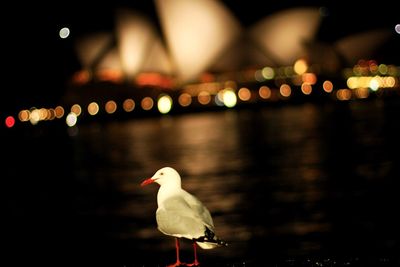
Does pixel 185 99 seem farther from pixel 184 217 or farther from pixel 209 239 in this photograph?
pixel 209 239

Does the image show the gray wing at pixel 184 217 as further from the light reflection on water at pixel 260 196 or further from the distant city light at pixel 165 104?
the distant city light at pixel 165 104

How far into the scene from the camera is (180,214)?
18.4 feet

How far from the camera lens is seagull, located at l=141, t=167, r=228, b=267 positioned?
552 centimetres

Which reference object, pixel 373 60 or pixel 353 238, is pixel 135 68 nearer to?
pixel 373 60

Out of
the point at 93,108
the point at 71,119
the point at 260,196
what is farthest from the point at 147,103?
the point at 260,196

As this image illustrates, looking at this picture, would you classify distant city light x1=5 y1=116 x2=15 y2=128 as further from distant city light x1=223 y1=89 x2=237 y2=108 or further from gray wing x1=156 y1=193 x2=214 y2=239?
gray wing x1=156 y1=193 x2=214 y2=239

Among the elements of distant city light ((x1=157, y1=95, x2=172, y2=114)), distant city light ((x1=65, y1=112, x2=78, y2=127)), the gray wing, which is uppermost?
distant city light ((x1=157, y1=95, x2=172, y2=114))

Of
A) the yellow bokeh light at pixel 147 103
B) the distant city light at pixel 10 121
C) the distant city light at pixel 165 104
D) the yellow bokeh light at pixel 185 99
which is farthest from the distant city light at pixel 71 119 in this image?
the yellow bokeh light at pixel 185 99

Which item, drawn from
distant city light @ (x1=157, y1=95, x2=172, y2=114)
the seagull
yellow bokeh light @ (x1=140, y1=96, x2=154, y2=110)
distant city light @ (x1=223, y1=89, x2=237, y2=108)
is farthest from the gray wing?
distant city light @ (x1=223, y1=89, x2=237, y2=108)

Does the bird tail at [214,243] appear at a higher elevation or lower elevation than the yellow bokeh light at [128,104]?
lower

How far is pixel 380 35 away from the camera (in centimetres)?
8850

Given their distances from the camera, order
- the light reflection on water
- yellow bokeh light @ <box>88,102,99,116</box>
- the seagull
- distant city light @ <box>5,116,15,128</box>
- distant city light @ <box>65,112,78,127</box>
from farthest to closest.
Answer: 1. yellow bokeh light @ <box>88,102,99,116</box>
2. distant city light @ <box>65,112,78,127</box>
3. distant city light @ <box>5,116,15,128</box>
4. the light reflection on water
5. the seagull

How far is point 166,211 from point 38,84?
259ft

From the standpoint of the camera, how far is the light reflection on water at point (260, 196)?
36.0 feet
